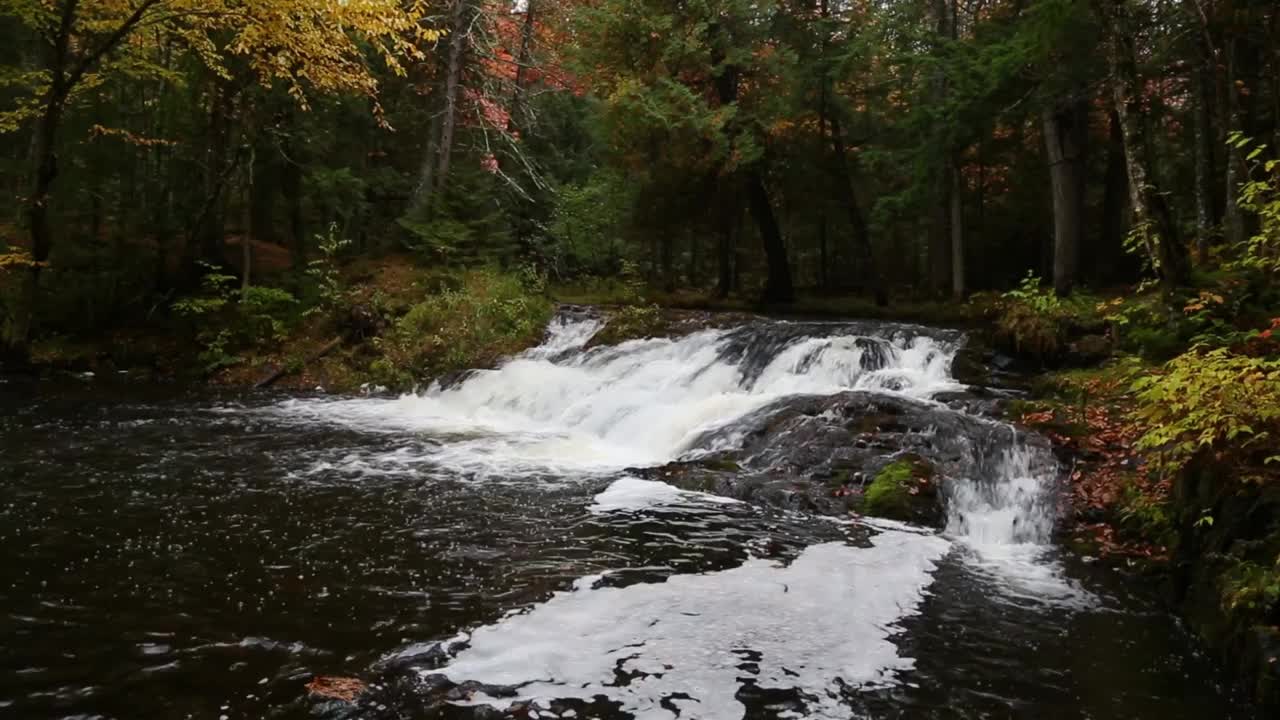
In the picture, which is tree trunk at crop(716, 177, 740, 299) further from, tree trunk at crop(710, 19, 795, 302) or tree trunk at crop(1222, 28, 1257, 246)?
tree trunk at crop(1222, 28, 1257, 246)

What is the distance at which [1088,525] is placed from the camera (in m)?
6.75

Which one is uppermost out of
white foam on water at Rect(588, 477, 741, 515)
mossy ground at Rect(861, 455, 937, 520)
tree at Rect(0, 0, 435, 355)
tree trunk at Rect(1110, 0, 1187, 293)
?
tree at Rect(0, 0, 435, 355)

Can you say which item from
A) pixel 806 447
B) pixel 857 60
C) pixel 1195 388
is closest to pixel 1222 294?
pixel 1195 388

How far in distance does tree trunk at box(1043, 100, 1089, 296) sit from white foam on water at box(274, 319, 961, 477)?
16.5 feet

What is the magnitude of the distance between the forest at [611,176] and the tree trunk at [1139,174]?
0.13 ft

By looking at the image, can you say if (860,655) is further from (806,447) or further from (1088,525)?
(806,447)

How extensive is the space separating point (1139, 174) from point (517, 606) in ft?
25.0

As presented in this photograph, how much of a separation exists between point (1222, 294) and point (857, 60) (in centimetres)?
1145

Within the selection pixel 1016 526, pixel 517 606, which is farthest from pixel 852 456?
pixel 517 606

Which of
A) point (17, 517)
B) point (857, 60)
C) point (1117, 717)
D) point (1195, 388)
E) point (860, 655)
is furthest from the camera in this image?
point (857, 60)

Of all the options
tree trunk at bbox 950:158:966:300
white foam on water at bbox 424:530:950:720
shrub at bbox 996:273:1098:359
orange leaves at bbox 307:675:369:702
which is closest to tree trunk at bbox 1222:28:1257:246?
shrub at bbox 996:273:1098:359

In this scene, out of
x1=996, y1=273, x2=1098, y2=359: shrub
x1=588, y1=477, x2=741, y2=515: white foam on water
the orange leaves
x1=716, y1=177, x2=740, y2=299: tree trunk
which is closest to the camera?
the orange leaves

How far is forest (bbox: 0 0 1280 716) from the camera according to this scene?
34.4 feet

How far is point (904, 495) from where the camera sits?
24.1 ft
